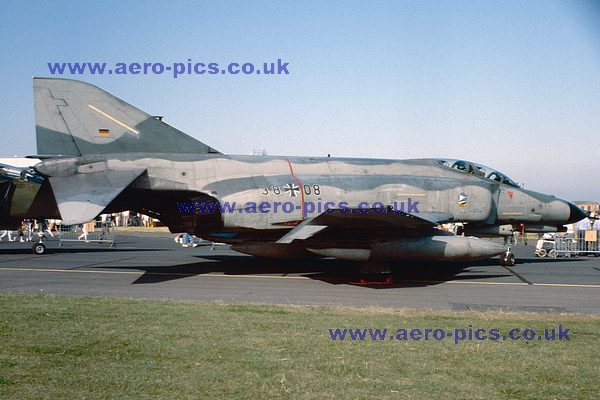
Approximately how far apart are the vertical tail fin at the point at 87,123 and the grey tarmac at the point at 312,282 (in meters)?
3.32

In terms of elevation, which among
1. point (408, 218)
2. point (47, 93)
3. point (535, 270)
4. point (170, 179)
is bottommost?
point (535, 270)

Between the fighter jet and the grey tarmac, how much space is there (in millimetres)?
946

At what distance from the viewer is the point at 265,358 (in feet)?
17.7

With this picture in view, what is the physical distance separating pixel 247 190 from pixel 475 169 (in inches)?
284

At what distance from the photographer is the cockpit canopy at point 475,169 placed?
15.4 m

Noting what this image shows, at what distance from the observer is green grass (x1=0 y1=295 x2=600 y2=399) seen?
14.5 feet

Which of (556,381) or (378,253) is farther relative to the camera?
(378,253)

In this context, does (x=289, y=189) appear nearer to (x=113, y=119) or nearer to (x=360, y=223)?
(x=360, y=223)

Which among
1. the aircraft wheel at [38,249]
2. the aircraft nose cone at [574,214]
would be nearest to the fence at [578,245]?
Answer: the aircraft nose cone at [574,214]

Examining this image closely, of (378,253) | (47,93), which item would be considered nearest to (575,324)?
(378,253)

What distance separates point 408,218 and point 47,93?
943 cm

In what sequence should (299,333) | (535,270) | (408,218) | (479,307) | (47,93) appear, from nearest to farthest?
(299,333) < (479,307) < (408,218) < (47,93) < (535,270)

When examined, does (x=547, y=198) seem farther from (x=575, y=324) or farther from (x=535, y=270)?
(x=575, y=324)

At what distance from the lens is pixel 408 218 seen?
11492mm
